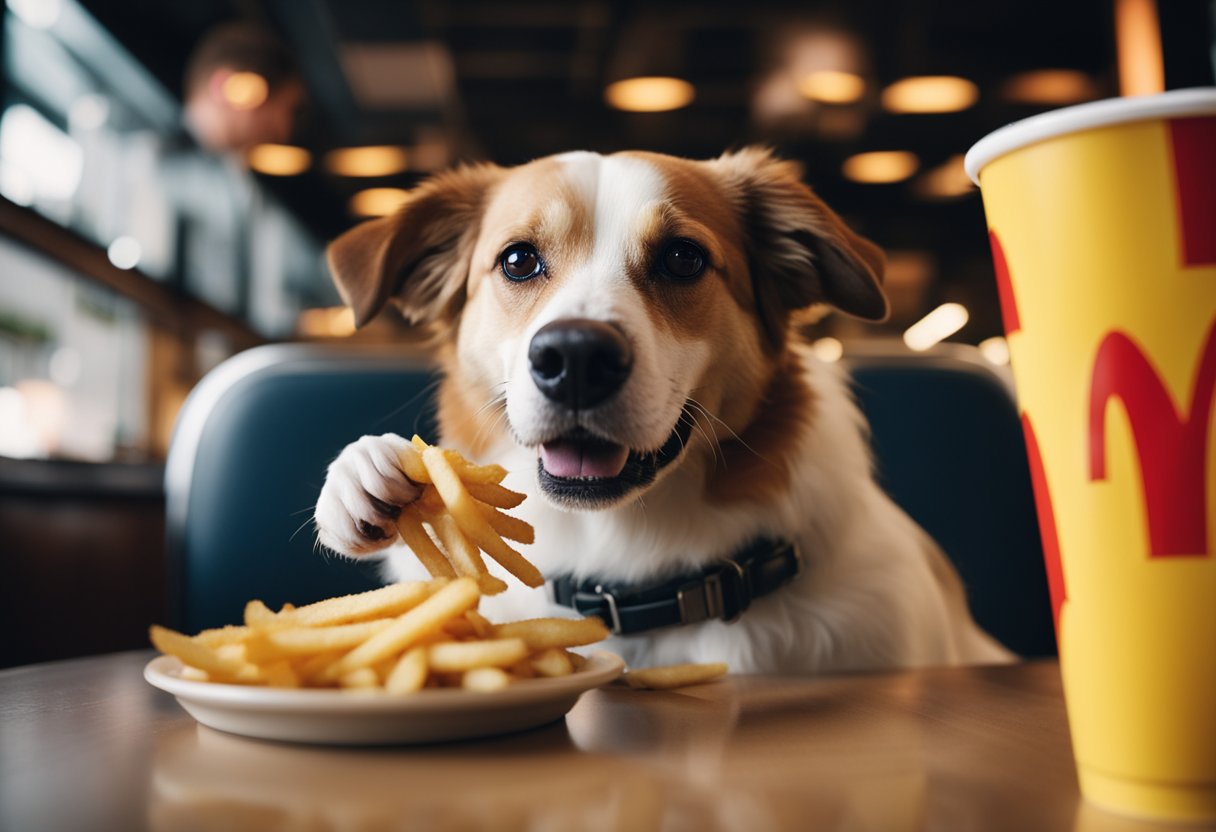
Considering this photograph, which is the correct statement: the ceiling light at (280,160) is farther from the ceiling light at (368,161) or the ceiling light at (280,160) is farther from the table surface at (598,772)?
the table surface at (598,772)

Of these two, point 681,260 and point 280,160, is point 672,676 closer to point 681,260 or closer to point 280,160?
point 681,260

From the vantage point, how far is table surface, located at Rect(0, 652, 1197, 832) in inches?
16.1

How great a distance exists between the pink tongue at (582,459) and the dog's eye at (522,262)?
29 centimetres

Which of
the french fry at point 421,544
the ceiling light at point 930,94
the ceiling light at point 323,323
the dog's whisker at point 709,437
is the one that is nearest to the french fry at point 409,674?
the french fry at point 421,544

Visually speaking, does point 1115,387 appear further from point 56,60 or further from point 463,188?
point 56,60

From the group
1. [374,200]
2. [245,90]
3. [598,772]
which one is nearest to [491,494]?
[598,772]

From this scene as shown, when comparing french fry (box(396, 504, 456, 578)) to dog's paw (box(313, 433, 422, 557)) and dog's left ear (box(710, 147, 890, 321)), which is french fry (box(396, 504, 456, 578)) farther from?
dog's left ear (box(710, 147, 890, 321))

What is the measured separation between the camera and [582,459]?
1076mm

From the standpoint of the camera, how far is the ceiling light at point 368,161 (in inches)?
280

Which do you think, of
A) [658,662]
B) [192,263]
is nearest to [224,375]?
[658,662]

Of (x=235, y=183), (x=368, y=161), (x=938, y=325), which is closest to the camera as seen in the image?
(x=368, y=161)

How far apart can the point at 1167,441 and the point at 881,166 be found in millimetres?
7271

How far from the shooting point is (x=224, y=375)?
70.9 inches

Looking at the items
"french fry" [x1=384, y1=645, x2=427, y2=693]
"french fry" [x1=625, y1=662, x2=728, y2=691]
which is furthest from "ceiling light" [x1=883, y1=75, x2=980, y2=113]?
"french fry" [x1=384, y1=645, x2=427, y2=693]
